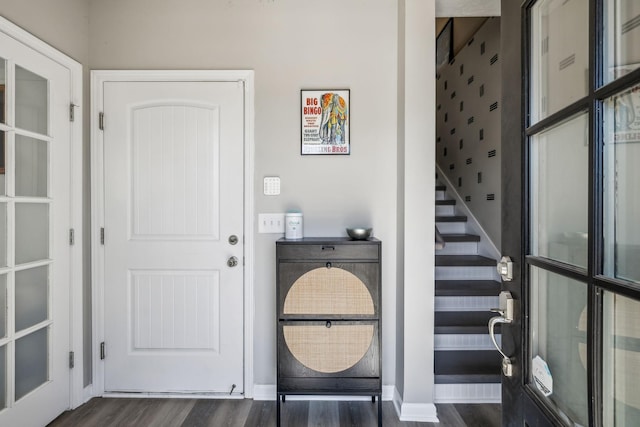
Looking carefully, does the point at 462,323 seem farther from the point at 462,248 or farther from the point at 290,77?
the point at 290,77

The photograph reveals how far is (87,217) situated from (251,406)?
160 centimetres

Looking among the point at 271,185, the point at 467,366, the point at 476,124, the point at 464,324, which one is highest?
the point at 476,124

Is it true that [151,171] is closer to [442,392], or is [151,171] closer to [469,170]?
[442,392]

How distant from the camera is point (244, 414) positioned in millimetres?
1980

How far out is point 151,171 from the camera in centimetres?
215

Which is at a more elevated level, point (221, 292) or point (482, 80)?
point (482, 80)

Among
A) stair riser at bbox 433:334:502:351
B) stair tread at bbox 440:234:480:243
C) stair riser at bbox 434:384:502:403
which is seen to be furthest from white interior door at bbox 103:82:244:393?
stair tread at bbox 440:234:480:243

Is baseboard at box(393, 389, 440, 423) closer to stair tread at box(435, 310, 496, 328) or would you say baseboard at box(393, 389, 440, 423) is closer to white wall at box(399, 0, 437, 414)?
white wall at box(399, 0, 437, 414)

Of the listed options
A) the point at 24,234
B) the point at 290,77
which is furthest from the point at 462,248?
the point at 24,234

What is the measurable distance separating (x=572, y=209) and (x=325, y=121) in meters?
1.65

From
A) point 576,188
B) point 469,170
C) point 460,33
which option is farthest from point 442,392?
point 460,33

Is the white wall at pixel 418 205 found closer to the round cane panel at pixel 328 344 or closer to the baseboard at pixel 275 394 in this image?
the baseboard at pixel 275 394

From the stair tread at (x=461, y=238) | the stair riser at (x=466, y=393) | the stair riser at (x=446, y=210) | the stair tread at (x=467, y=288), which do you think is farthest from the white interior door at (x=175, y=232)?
the stair riser at (x=446, y=210)

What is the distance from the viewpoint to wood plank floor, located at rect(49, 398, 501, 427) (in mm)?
1899
